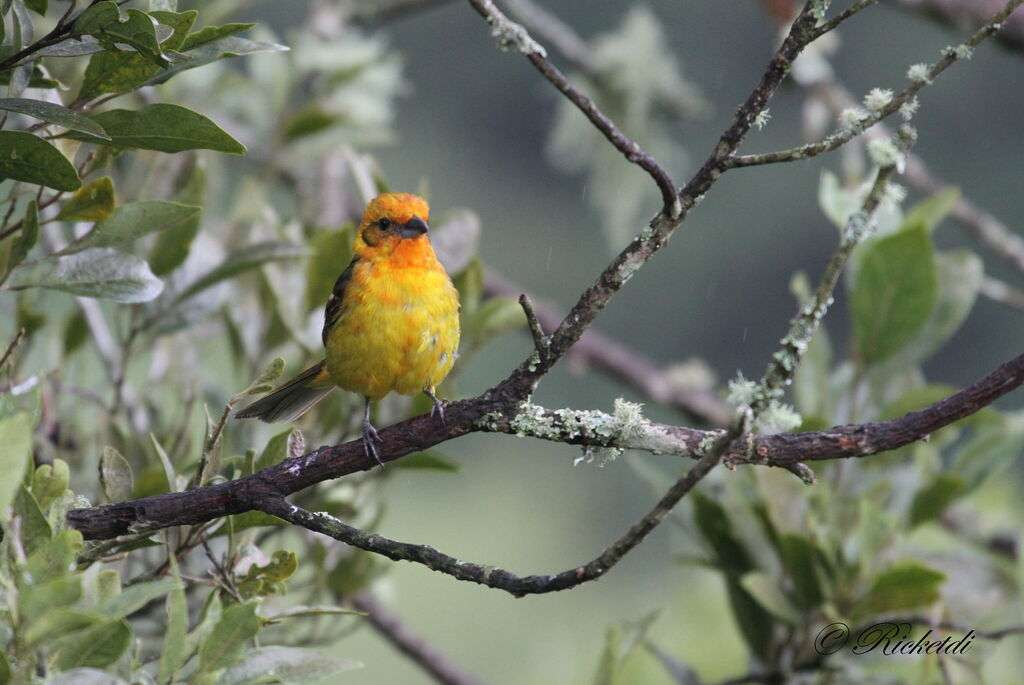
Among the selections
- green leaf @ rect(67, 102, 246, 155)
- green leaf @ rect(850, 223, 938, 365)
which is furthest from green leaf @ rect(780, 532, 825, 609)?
green leaf @ rect(67, 102, 246, 155)

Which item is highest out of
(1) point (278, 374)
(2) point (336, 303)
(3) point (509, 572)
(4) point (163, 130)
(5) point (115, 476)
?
(2) point (336, 303)

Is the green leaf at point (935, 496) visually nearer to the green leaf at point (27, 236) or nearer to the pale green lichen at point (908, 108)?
the pale green lichen at point (908, 108)

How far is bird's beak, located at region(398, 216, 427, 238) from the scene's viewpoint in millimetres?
2775

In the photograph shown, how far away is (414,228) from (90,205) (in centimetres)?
109

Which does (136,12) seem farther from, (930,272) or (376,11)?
(376,11)

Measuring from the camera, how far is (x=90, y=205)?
1.77 m

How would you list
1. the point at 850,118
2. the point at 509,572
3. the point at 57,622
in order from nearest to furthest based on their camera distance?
the point at 57,622 < the point at 509,572 < the point at 850,118

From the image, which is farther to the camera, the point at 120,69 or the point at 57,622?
the point at 120,69

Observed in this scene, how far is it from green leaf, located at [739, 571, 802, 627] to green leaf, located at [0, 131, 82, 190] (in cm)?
158

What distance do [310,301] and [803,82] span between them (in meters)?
2.11

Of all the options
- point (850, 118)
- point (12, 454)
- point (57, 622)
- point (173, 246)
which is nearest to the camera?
point (12, 454)

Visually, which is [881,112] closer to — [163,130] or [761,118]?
[761,118]

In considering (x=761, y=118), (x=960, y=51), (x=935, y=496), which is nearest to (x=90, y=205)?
(x=761, y=118)

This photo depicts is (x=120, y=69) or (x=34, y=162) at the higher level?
(x=120, y=69)
